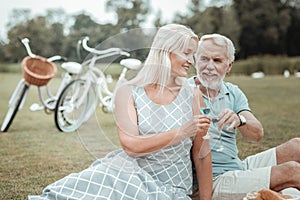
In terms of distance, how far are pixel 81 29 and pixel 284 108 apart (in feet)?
21.1

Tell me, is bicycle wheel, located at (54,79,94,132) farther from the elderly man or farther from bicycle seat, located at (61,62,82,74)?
the elderly man

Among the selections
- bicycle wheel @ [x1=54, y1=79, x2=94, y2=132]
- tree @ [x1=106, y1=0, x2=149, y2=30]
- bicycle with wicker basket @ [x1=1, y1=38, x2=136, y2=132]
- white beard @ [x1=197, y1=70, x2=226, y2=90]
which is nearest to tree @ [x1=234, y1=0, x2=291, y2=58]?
tree @ [x1=106, y1=0, x2=149, y2=30]

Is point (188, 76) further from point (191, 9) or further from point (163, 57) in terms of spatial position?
point (191, 9)

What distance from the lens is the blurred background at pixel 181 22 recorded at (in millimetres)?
11375

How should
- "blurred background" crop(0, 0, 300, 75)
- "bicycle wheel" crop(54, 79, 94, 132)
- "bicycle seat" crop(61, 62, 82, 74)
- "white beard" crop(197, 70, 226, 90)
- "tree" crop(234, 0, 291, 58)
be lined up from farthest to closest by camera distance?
"tree" crop(234, 0, 291, 58) → "blurred background" crop(0, 0, 300, 75) → "bicycle seat" crop(61, 62, 82, 74) → "bicycle wheel" crop(54, 79, 94, 132) → "white beard" crop(197, 70, 226, 90)

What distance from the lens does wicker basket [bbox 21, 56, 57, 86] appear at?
177 inches

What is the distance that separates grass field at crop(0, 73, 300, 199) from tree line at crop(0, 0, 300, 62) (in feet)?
15.0

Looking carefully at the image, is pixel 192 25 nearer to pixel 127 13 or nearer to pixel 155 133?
pixel 127 13

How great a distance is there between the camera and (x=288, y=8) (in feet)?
42.9

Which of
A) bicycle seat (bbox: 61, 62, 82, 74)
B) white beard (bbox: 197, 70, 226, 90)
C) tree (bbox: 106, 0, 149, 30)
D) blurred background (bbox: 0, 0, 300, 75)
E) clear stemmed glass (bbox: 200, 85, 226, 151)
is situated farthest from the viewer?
blurred background (bbox: 0, 0, 300, 75)

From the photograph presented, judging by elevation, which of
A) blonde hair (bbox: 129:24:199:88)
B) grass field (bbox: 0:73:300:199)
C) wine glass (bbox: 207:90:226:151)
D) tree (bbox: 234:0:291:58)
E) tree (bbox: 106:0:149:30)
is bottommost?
tree (bbox: 234:0:291:58)

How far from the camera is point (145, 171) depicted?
185cm

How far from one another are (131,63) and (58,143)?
2.38 metres

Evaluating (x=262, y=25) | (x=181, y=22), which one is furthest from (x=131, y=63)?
(x=262, y=25)
